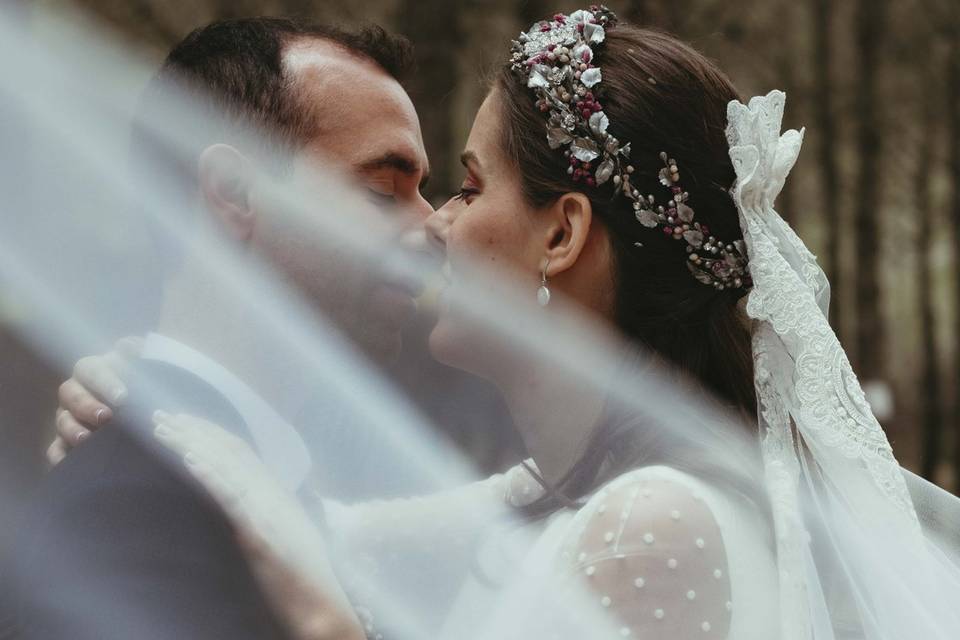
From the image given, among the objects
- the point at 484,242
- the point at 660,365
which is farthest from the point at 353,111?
the point at 660,365

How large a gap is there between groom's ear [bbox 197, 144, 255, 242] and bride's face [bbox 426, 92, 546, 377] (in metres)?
0.46

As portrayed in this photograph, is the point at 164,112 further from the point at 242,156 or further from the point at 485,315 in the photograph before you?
the point at 485,315

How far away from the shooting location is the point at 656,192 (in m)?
2.35

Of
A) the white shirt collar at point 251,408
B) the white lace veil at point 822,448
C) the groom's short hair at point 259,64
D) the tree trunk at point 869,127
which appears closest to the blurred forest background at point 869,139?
the tree trunk at point 869,127

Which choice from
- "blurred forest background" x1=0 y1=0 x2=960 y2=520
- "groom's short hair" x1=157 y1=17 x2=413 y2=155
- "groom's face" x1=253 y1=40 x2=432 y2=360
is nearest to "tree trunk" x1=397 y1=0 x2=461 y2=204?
"blurred forest background" x1=0 y1=0 x2=960 y2=520

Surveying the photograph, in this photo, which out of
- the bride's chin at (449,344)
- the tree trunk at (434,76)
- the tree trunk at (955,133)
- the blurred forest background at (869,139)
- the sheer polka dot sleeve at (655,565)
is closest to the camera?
the sheer polka dot sleeve at (655,565)

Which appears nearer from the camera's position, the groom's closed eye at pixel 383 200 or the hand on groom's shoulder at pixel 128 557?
the hand on groom's shoulder at pixel 128 557

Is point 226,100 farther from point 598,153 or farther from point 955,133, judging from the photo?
point 955,133

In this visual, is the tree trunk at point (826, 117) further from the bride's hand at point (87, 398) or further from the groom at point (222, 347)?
the bride's hand at point (87, 398)

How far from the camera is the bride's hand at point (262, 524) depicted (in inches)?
87.9

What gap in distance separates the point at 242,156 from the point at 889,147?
9.25 metres

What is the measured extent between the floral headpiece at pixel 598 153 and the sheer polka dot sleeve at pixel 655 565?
0.48 m

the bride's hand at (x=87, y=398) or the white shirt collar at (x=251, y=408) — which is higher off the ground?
the bride's hand at (x=87, y=398)

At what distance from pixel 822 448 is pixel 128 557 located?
127 cm
